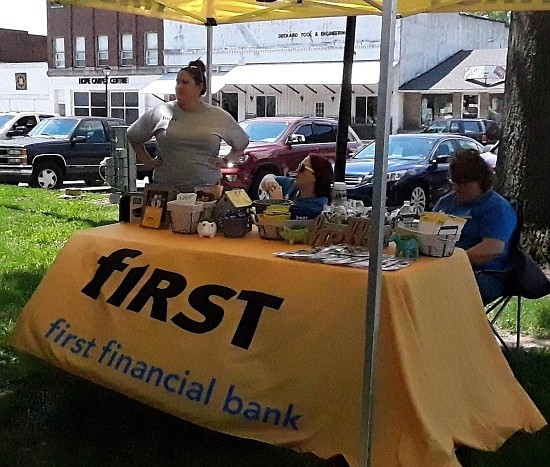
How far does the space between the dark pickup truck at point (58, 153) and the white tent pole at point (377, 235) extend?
42.1ft

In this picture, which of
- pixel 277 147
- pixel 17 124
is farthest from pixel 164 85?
pixel 277 147

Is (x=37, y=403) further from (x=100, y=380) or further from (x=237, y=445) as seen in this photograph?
(x=237, y=445)

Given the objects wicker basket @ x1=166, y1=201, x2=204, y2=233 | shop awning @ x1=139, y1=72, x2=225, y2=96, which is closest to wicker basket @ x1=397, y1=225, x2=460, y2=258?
wicker basket @ x1=166, y1=201, x2=204, y2=233

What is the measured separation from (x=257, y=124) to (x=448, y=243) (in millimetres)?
12323

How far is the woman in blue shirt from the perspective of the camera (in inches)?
174

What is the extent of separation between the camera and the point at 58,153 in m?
16.0

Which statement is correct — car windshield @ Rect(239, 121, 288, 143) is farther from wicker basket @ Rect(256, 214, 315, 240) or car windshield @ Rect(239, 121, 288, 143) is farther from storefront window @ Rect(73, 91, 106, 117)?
storefront window @ Rect(73, 91, 106, 117)

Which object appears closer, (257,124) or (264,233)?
(264,233)

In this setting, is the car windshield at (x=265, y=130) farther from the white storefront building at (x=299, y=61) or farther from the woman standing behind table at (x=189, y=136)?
the white storefront building at (x=299, y=61)

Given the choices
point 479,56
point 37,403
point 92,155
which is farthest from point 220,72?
point 37,403

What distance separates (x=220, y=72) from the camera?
35.3m

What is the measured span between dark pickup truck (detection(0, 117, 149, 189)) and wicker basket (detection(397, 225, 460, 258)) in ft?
40.5

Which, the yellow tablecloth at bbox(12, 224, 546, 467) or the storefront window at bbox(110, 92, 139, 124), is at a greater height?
the yellow tablecloth at bbox(12, 224, 546, 467)

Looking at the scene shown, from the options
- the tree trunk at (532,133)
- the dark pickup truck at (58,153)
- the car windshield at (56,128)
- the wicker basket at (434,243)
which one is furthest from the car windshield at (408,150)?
the wicker basket at (434,243)
